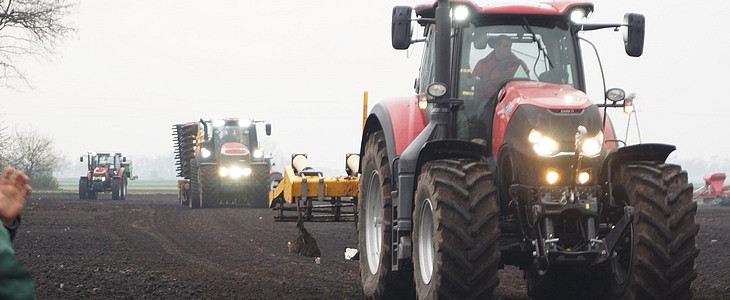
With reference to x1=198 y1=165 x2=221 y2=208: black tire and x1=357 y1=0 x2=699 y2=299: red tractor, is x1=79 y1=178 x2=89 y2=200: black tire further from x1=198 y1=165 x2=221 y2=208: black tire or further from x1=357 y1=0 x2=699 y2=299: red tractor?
x1=357 y1=0 x2=699 y2=299: red tractor

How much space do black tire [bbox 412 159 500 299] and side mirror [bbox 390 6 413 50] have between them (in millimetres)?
1215

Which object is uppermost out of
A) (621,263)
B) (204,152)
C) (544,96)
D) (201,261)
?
(204,152)

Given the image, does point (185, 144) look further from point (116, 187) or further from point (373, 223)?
point (373, 223)

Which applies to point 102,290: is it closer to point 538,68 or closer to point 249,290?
point 249,290

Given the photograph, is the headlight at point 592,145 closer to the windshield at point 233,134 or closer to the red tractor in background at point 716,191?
the windshield at point 233,134

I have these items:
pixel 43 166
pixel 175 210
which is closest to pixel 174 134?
pixel 175 210

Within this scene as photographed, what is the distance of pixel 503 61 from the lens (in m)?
8.25

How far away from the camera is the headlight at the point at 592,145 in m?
7.39

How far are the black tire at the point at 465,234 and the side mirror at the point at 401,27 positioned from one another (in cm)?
121

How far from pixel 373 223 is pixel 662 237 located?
11.3 feet

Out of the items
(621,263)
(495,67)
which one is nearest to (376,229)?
(495,67)

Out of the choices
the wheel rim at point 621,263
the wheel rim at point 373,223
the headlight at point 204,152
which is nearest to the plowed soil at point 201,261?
the wheel rim at point 373,223

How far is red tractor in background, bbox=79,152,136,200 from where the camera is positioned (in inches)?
1823

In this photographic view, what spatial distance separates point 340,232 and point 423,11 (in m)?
12.4
